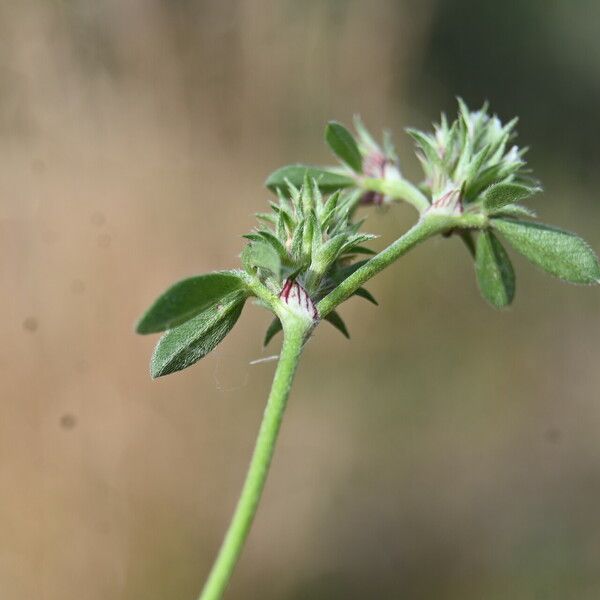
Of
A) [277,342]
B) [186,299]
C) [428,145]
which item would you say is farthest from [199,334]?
[277,342]

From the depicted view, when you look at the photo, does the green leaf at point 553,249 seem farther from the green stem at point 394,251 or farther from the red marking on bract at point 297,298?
the red marking on bract at point 297,298

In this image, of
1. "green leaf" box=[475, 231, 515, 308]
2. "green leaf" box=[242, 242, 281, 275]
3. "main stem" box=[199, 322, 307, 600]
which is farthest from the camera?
"green leaf" box=[475, 231, 515, 308]

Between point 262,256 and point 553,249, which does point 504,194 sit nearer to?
point 553,249

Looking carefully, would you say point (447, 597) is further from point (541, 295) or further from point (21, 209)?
point (21, 209)

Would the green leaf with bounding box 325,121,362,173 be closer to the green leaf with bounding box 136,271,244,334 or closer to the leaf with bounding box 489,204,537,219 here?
the leaf with bounding box 489,204,537,219

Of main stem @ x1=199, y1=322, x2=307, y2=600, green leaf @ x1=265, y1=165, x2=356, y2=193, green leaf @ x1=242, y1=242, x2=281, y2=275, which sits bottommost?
main stem @ x1=199, y1=322, x2=307, y2=600

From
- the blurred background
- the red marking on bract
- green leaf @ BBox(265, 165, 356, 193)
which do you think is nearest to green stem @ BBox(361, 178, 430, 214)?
green leaf @ BBox(265, 165, 356, 193)
